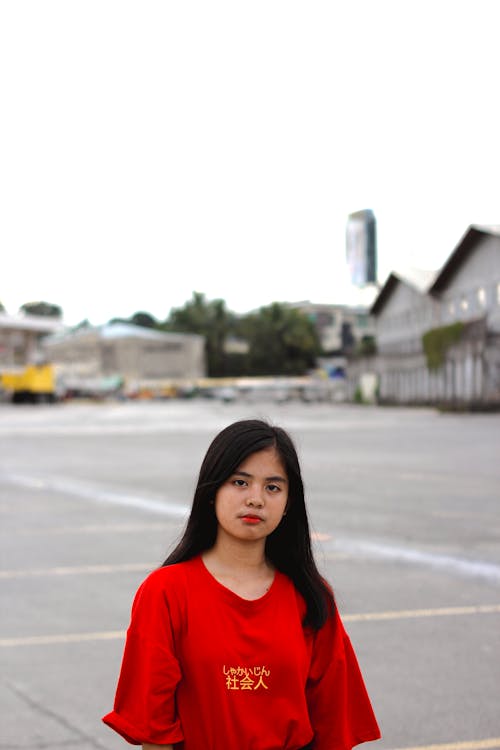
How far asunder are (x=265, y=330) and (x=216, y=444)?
116 meters

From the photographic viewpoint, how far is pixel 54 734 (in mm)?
4867

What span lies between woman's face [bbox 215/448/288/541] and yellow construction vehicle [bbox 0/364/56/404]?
9583cm

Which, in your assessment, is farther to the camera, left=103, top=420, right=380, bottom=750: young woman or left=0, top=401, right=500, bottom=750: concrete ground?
left=0, top=401, right=500, bottom=750: concrete ground

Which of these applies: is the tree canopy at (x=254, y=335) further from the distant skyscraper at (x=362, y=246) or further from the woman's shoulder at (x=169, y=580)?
the woman's shoulder at (x=169, y=580)

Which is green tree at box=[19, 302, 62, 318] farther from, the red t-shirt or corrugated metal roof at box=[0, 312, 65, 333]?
the red t-shirt

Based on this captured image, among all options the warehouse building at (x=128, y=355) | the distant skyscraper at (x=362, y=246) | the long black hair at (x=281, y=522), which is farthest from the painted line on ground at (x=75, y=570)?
the warehouse building at (x=128, y=355)

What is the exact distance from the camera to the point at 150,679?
2492 mm

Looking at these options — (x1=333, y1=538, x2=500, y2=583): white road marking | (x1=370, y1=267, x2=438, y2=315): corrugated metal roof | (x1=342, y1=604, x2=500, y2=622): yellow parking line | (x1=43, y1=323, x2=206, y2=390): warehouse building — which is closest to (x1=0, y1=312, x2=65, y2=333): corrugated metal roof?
(x1=43, y1=323, x2=206, y2=390): warehouse building

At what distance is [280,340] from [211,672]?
11870 centimetres

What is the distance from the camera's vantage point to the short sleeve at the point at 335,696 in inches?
104

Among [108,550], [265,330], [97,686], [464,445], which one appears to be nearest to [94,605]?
[97,686]

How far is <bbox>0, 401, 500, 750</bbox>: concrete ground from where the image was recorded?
17.0ft

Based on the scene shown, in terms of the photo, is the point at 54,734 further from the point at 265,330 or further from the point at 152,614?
the point at 265,330

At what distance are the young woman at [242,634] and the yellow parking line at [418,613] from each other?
444 centimetres
